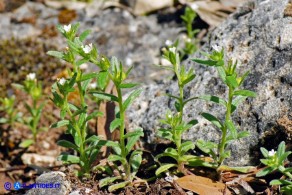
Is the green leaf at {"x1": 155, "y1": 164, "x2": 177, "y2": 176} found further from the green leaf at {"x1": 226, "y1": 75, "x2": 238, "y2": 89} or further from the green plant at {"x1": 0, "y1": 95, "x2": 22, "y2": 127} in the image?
the green plant at {"x1": 0, "y1": 95, "x2": 22, "y2": 127}

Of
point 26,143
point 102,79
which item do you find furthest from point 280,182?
point 26,143

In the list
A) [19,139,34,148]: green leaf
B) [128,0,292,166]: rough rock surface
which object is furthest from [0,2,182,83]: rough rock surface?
[19,139,34,148]: green leaf

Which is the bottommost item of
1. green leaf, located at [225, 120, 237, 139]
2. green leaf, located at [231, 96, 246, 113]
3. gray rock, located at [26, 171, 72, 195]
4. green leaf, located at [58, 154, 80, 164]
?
gray rock, located at [26, 171, 72, 195]

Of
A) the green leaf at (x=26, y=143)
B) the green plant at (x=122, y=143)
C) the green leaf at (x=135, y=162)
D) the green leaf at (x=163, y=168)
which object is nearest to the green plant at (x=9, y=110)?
the green leaf at (x=26, y=143)

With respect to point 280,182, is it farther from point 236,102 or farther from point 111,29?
point 111,29

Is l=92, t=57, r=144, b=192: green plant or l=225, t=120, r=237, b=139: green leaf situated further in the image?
l=92, t=57, r=144, b=192: green plant

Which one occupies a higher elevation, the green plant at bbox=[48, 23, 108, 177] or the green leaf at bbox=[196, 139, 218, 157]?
the green plant at bbox=[48, 23, 108, 177]

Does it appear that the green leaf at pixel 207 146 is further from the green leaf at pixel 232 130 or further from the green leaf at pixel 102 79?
the green leaf at pixel 102 79

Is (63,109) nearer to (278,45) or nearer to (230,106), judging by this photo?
(230,106)
